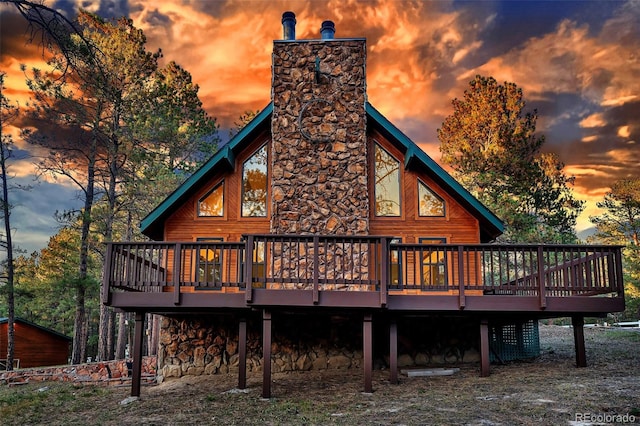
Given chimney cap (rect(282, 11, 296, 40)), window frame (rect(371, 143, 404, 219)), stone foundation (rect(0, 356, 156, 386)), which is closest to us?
window frame (rect(371, 143, 404, 219))

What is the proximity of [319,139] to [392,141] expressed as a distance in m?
1.97

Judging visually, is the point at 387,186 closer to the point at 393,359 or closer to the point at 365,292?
the point at 365,292

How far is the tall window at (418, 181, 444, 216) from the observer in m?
13.9

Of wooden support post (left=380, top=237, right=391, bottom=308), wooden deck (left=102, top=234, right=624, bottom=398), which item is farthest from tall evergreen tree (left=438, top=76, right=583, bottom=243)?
wooden support post (left=380, top=237, right=391, bottom=308)

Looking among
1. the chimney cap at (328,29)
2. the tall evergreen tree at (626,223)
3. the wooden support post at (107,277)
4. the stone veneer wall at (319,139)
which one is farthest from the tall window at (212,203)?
the tall evergreen tree at (626,223)

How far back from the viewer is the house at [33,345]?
25.4 m

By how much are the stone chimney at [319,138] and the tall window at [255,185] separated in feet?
2.22

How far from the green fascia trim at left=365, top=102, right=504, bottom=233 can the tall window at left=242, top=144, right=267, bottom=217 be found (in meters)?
3.06

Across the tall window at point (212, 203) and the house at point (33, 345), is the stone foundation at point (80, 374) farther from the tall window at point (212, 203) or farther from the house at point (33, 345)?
the house at point (33, 345)

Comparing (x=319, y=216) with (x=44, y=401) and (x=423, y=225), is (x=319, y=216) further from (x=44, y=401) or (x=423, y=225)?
(x=44, y=401)

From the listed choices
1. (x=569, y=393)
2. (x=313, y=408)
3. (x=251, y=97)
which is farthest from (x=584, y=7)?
(x=313, y=408)

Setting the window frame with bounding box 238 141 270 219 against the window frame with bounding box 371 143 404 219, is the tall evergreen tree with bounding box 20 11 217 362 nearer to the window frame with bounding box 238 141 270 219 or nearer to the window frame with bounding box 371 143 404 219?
the window frame with bounding box 238 141 270 219

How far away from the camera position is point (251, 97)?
106 ft

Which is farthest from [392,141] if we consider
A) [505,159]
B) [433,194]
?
[505,159]
